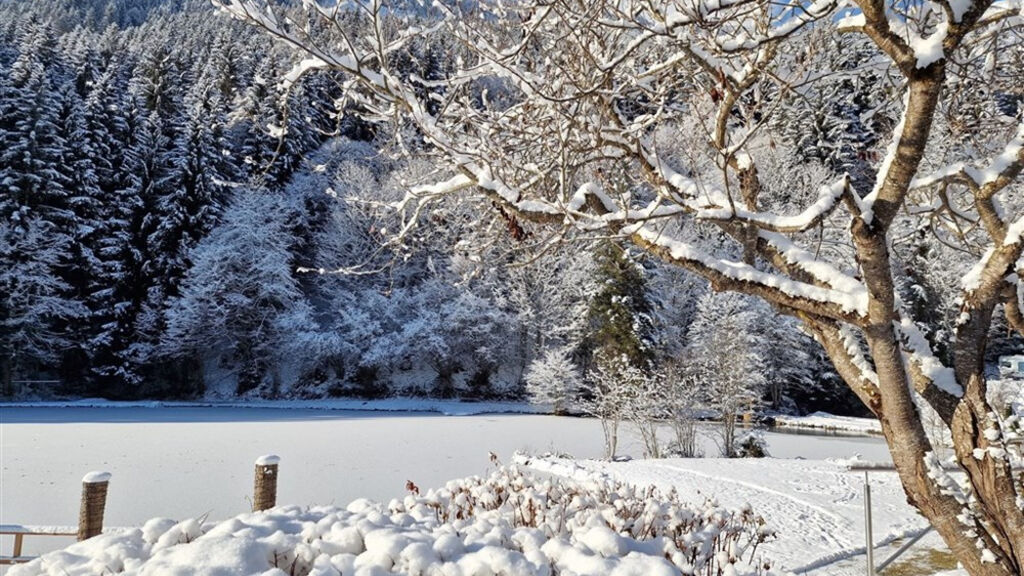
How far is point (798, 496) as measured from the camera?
6891 millimetres

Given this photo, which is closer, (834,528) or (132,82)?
(834,528)

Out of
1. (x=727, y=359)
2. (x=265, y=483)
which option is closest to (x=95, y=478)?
(x=265, y=483)

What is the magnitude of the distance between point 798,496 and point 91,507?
663 centimetres

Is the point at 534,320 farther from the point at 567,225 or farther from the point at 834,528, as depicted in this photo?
the point at 567,225

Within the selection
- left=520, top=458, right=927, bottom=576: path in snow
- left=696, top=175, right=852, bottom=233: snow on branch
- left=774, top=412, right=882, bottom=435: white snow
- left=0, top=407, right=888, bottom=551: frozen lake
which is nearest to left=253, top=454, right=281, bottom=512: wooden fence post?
left=0, top=407, right=888, bottom=551: frozen lake

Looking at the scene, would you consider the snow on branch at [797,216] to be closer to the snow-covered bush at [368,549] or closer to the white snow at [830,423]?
the snow-covered bush at [368,549]

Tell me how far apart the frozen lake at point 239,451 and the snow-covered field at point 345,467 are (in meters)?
0.02

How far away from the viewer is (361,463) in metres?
9.45

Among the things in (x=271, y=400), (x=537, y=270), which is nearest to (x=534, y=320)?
(x=537, y=270)

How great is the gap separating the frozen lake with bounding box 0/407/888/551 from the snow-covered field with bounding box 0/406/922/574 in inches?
1.0

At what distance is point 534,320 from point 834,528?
17.2 m

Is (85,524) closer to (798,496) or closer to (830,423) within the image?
(798,496)

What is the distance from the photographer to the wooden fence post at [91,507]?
3.83m

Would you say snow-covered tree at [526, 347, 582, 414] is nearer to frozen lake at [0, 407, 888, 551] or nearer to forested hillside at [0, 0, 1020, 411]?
forested hillside at [0, 0, 1020, 411]
